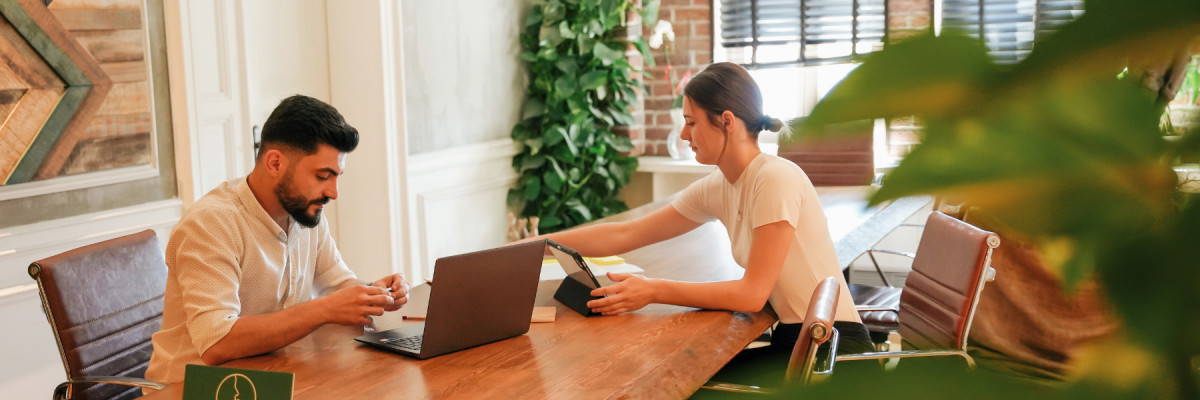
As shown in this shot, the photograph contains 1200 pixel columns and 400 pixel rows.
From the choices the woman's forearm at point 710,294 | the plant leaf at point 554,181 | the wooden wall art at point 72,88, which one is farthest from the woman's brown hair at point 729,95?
the plant leaf at point 554,181

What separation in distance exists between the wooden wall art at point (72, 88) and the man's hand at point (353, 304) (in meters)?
1.57

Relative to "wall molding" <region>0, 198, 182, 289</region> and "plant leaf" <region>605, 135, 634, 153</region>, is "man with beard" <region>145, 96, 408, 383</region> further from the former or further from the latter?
"plant leaf" <region>605, 135, 634, 153</region>

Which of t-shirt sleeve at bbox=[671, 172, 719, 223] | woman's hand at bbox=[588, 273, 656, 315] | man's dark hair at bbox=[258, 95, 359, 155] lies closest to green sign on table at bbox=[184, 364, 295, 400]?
man's dark hair at bbox=[258, 95, 359, 155]

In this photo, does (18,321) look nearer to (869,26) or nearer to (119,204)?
(119,204)

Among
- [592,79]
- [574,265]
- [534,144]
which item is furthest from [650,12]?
[574,265]

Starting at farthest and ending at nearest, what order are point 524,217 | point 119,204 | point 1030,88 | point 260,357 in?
point 524,217
point 119,204
point 260,357
point 1030,88

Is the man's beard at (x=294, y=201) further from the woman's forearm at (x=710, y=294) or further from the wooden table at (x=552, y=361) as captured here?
the woman's forearm at (x=710, y=294)

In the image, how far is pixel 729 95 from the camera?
2.26 metres

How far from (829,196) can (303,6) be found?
225cm

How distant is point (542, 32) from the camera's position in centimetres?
459

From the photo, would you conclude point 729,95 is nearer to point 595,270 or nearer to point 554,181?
point 595,270

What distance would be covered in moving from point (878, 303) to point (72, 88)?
2.65 m

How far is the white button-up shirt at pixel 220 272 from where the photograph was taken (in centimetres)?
179

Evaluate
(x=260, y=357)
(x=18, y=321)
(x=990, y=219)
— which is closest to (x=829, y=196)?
(x=260, y=357)
